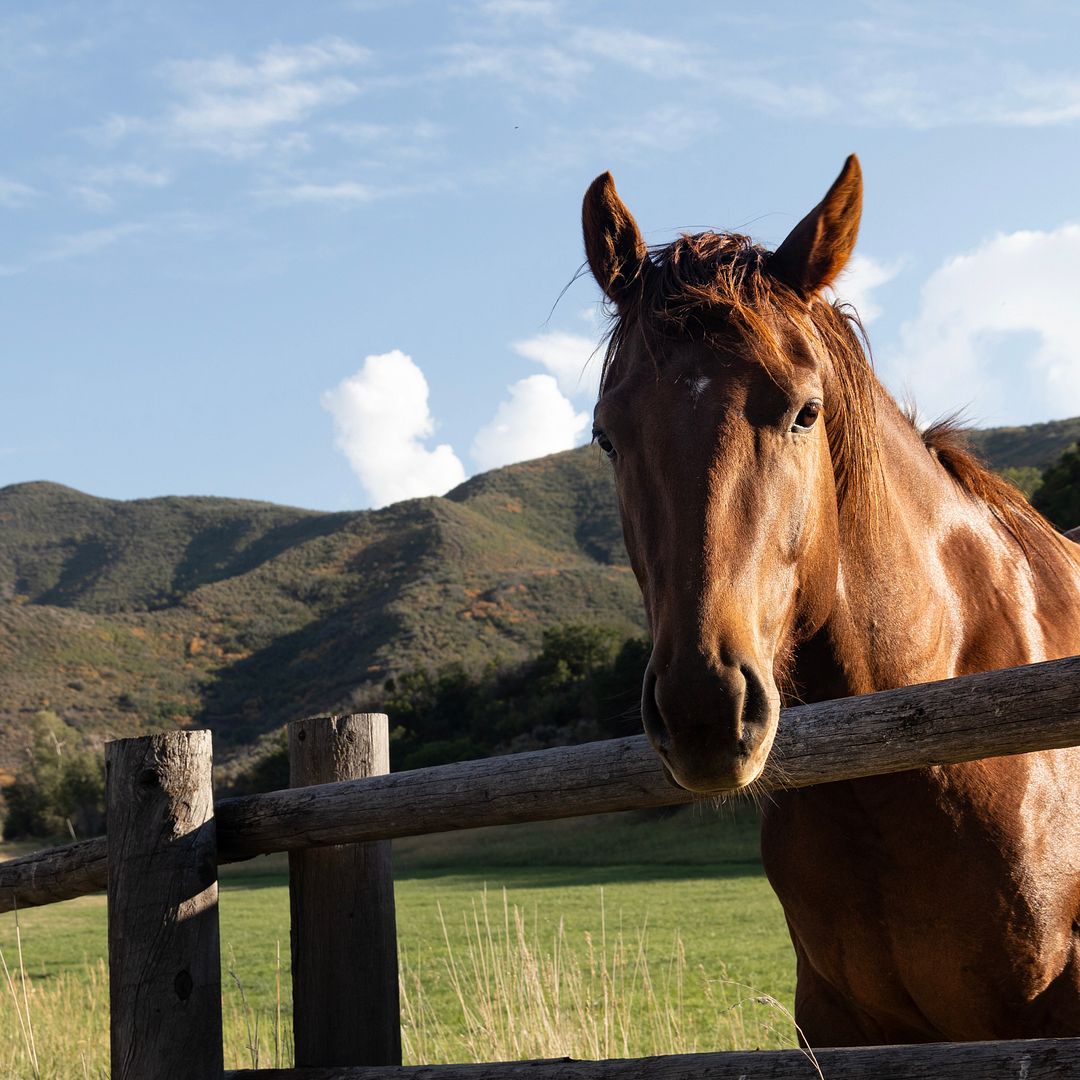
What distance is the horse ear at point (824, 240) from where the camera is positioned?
2553 mm

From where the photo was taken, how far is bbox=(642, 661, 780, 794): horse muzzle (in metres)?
1.88

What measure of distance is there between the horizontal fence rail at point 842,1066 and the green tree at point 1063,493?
2518 cm

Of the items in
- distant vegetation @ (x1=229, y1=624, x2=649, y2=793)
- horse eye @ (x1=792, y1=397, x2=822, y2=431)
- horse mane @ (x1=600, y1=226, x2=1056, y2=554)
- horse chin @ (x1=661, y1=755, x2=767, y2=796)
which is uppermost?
distant vegetation @ (x1=229, y1=624, x2=649, y2=793)

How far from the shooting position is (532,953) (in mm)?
7758

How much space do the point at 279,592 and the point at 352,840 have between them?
80276mm

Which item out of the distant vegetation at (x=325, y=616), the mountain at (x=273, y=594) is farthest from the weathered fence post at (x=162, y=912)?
the mountain at (x=273, y=594)

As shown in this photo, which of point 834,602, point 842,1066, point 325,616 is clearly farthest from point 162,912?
point 325,616

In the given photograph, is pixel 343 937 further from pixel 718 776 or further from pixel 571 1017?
pixel 571 1017

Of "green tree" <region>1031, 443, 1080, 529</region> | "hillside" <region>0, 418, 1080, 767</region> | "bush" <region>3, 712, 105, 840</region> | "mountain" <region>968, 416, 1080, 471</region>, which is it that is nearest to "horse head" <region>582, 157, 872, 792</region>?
"green tree" <region>1031, 443, 1080, 529</region>

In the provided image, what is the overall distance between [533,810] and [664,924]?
45.4 feet

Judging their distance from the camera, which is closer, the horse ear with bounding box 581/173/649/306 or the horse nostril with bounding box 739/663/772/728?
the horse nostril with bounding box 739/663/772/728

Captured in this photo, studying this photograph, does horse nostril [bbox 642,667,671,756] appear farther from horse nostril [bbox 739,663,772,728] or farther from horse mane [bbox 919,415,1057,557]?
horse mane [bbox 919,415,1057,557]

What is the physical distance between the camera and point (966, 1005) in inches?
97.0

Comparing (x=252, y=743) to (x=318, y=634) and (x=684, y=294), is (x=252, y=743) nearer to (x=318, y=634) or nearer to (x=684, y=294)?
(x=318, y=634)
